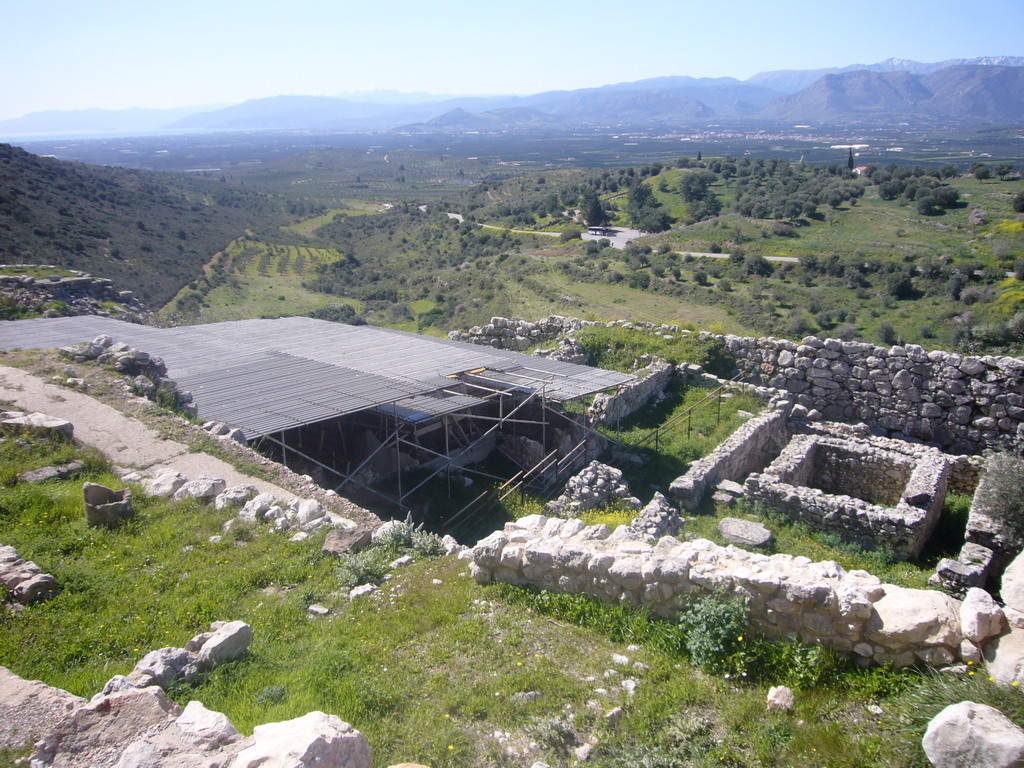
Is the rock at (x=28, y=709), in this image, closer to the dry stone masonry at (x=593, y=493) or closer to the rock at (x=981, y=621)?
the rock at (x=981, y=621)

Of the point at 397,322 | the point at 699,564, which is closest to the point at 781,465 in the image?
the point at 699,564

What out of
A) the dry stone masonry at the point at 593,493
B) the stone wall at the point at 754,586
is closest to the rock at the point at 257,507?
the stone wall at the point at 754,586

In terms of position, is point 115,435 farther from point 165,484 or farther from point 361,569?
point 361,569

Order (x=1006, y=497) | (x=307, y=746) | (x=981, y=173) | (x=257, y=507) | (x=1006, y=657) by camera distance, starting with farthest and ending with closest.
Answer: (x=981, y=173), (x=1006, y=497), (x=257, y=507), (x=1006, y=657), (x=307, y=746)

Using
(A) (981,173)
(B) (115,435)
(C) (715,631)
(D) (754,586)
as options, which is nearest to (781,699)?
(C) (715,631)

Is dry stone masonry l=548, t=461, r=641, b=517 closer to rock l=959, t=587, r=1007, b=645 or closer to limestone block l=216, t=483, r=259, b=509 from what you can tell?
limestone block l=216, t=483, r=259, b=509

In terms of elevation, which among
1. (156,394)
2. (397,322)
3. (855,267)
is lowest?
(397,322)

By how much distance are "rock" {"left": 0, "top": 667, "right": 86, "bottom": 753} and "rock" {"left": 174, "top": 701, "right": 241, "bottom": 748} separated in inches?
30.1

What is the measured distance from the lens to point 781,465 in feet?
42.8

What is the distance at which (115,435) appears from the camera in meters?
11.0

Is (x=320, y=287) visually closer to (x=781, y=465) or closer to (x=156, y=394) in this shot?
(x=156, y=394)

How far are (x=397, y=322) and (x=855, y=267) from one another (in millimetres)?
29823

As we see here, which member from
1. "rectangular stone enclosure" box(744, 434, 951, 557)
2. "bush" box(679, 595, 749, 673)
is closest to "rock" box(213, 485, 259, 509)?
"bush" box(679, 595, 749, 673)

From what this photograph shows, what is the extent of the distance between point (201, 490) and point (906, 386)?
51.4 ft
